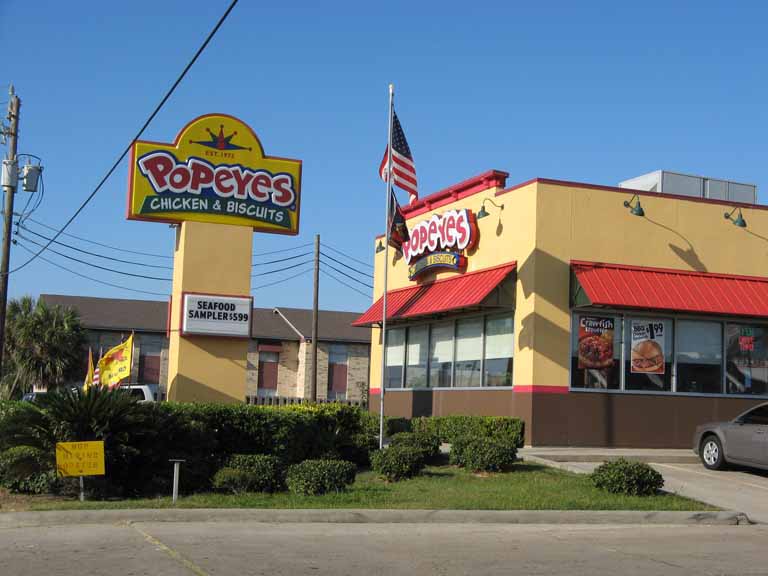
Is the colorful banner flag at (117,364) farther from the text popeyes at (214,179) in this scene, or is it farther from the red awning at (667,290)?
the red awning at (667,290)

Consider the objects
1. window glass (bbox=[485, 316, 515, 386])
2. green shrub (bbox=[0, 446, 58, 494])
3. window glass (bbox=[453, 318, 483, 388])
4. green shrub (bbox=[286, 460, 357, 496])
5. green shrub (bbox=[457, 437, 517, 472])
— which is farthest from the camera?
window glass (bbox=[453, 318, 483, 388])

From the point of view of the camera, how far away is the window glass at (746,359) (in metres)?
22.7

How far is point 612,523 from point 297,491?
4434 mm

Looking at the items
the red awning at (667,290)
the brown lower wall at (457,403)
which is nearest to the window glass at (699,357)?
the red awning at (667,290)

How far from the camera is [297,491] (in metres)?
13.4

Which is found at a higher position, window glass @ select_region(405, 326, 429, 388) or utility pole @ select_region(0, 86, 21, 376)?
utility pole @ select_region(0, 86, 21, 376)

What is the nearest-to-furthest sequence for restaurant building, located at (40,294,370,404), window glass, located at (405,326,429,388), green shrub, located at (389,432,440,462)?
green shrub, located at (389,432,440,462)
window glass, located at (405,326,429,388)
restaurant building, located at (40,294,370,404)

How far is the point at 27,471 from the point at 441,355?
13896 millimetres

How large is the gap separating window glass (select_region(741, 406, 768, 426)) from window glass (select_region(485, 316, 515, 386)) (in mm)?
5930

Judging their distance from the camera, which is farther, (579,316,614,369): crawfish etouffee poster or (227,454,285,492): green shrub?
(579,316,614,369): crawfish etouffee poster

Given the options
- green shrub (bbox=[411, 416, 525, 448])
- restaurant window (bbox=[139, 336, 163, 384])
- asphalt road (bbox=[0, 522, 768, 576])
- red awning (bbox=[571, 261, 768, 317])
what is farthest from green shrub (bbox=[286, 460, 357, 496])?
restaurant window (bbox=[139, 336, 163, 384])

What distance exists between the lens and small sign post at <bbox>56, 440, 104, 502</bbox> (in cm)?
1244

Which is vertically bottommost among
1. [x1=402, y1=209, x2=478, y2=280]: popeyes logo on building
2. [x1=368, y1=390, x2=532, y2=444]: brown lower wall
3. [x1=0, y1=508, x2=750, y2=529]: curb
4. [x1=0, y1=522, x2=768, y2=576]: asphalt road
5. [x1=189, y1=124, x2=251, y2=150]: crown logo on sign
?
[x1=0, y1=522, x2=768, y2=576]: asphalt road

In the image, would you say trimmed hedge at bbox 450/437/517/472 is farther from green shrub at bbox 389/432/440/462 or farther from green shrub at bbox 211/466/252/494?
green shrub at bbox 211/466/252/494
